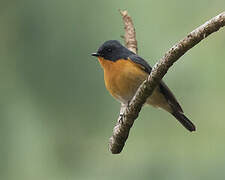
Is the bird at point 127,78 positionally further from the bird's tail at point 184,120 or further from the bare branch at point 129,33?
the bare branch at point 129,33

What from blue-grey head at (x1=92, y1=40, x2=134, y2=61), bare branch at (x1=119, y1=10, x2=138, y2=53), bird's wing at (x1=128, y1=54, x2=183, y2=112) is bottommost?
bird's wing at (x1=128, y1=54, x2=183, y2=112)

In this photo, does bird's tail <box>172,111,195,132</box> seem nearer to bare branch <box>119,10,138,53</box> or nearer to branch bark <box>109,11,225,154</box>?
branch bark <box>109,11,225,154</box>

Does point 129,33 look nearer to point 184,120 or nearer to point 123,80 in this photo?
point 123,80

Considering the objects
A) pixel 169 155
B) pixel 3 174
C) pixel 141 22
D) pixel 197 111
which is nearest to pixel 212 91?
pixel 197 111

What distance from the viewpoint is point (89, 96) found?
3480mm

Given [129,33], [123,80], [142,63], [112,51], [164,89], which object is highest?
[129,33]

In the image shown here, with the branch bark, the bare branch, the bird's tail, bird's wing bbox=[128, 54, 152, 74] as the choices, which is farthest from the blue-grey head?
the branch bark

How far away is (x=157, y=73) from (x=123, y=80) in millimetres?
1227

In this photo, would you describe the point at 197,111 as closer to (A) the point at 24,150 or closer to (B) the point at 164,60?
(B) the point at 164,60

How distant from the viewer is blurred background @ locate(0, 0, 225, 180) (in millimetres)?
3064

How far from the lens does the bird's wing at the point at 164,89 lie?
12.3 feet

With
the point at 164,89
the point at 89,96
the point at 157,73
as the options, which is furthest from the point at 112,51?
the point at 157,73

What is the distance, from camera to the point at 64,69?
137 inches

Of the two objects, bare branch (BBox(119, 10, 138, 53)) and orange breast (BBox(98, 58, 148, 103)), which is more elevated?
bare branch (BBox(119, 10, 138, 53))
